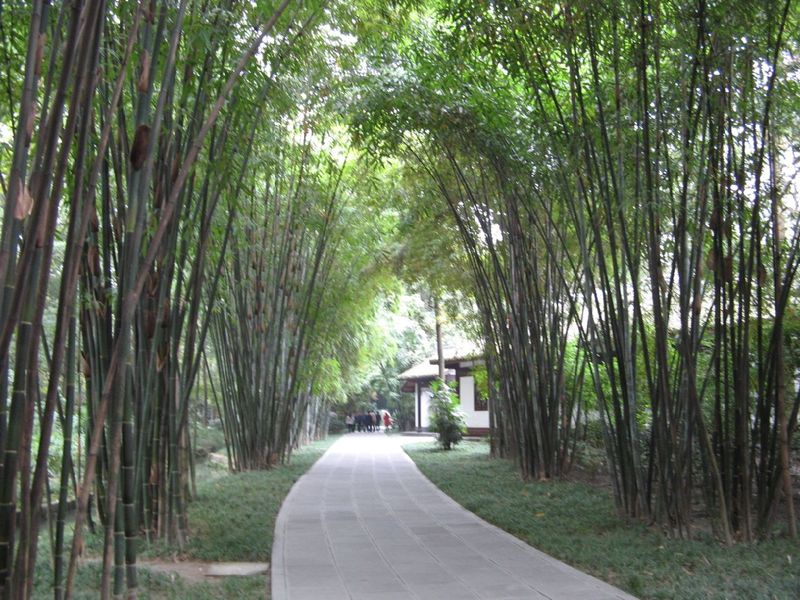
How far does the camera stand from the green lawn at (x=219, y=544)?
360 centimetres

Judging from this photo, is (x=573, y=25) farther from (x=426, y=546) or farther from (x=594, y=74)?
(x=426, y=546)

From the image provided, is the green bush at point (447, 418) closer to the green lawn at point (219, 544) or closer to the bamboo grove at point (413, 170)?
the bamboo grove at point (413, 170)

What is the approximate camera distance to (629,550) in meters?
4.32

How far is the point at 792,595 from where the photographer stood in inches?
132

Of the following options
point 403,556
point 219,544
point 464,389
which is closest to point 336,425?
point 464,389

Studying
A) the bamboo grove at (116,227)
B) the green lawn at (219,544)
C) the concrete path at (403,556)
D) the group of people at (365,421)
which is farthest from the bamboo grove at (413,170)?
the group of people at (365,421)

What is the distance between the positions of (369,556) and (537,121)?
3144 millimetres

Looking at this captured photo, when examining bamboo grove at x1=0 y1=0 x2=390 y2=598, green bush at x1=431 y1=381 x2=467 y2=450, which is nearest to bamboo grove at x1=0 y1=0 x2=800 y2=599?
bamboo grove at x1=0 y1=0 x2=390 y2=598

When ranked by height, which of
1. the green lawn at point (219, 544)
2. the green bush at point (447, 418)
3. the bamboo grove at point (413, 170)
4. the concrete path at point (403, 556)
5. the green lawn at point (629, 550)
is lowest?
the concrete path at point (403, 556)

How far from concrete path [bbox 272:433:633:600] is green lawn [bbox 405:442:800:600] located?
0.48 feet

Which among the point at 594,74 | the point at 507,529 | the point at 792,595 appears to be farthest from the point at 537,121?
the point at 792,595

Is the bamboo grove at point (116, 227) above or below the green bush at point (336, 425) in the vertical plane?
above

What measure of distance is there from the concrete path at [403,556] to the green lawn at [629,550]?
5.7 inches

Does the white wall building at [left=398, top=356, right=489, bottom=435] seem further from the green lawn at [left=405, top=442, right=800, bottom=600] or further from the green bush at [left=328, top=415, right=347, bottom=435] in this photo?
the green lawn at [left=405, top=442, right=800, bottom=600]
